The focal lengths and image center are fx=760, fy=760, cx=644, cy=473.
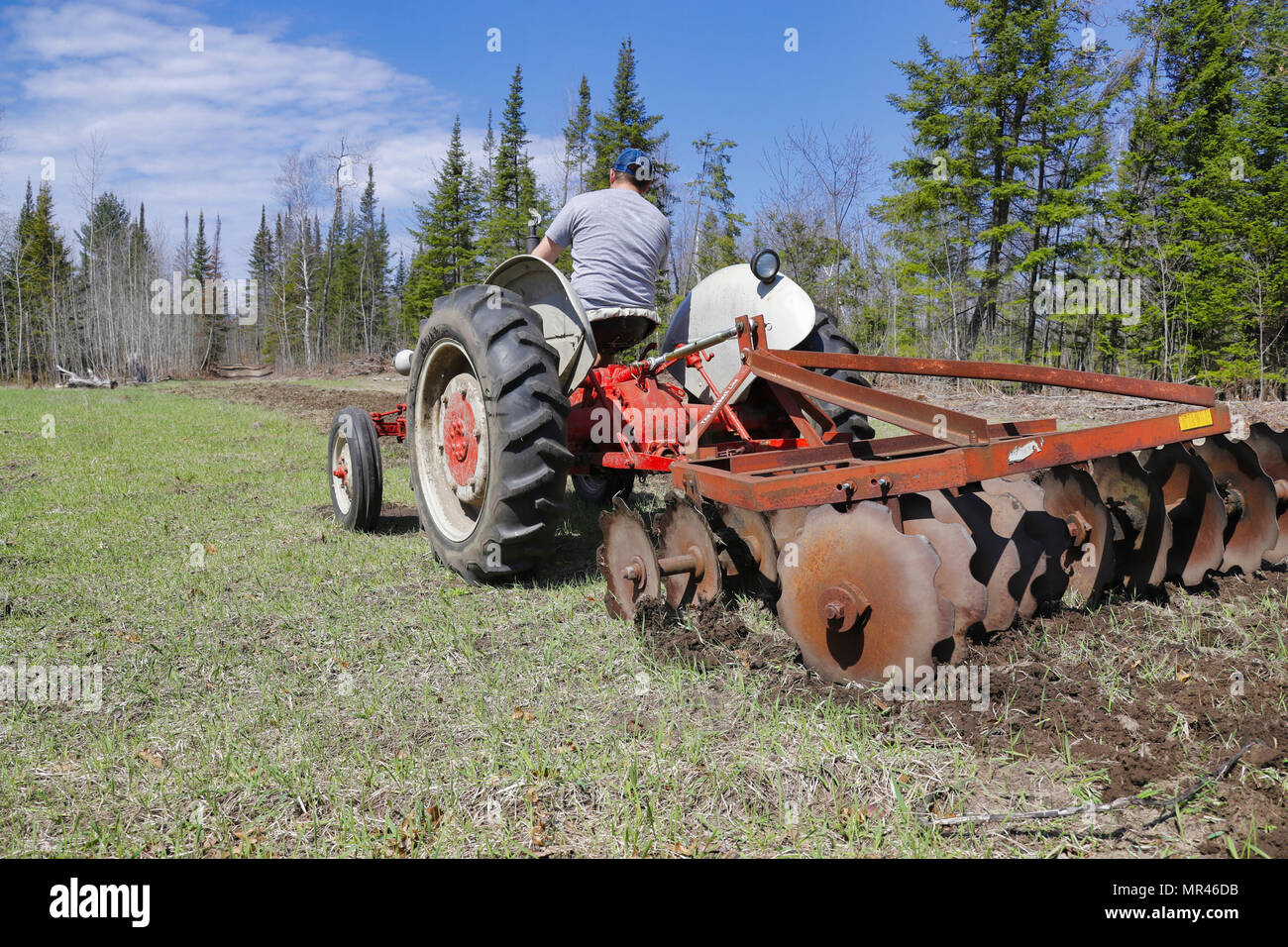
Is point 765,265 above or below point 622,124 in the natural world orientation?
below

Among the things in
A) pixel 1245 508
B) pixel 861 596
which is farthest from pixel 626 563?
pixel 1245 508

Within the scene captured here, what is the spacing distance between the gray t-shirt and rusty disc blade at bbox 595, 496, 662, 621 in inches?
58.2

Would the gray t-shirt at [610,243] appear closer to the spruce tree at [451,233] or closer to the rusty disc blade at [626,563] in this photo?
the rusty disc blade at [626,563]

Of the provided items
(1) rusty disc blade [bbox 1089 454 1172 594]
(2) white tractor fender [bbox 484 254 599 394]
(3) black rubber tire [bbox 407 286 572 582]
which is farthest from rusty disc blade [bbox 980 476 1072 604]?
Answer: (2) white tractor fender [bbox 484 254 599 394]

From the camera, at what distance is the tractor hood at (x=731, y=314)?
13.7 feet

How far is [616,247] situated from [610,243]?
0.04 metres

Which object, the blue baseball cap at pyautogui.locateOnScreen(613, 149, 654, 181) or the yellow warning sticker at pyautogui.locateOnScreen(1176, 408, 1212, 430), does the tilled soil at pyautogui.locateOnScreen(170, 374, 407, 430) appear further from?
the yellow warning sticker at pyautogui.locateOnScreen(1176, 408, 1212, 430)

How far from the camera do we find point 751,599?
3.43 metres

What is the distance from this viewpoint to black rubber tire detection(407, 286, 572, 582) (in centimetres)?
348

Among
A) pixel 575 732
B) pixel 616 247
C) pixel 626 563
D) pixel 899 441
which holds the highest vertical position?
pixel 616 247

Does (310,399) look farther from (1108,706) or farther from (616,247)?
(1108,706)

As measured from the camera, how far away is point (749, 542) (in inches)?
122
